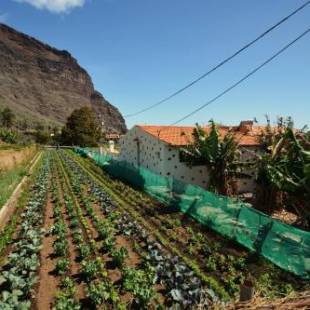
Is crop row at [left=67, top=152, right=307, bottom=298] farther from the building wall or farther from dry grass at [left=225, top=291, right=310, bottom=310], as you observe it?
the building wall

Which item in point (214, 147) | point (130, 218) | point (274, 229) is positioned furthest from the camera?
point (214, 147)

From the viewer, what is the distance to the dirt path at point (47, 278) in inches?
367

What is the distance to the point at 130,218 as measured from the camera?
689 inches

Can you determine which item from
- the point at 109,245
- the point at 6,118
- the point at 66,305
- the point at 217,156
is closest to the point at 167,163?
the point at 217,156

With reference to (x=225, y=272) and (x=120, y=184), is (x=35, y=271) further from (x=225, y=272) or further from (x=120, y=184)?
(x=120, y=184)

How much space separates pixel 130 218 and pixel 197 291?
8.95 meters

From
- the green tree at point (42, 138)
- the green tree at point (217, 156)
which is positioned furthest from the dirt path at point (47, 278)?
the green tree at point (42, 138)

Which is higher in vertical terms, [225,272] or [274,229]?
[274,229]

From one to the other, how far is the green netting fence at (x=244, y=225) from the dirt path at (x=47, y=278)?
6590 mm

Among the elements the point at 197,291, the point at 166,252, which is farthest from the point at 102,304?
the point at 166,252

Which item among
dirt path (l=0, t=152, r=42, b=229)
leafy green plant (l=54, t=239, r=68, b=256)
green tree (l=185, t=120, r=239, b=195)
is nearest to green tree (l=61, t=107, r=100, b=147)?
dirt path (l=0, t=152, r=42, b=229)

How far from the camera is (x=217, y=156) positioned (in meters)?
22.9

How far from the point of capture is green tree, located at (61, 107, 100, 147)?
92625 millimetres

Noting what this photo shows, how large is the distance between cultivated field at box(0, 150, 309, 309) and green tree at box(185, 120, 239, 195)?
17.3 ft
